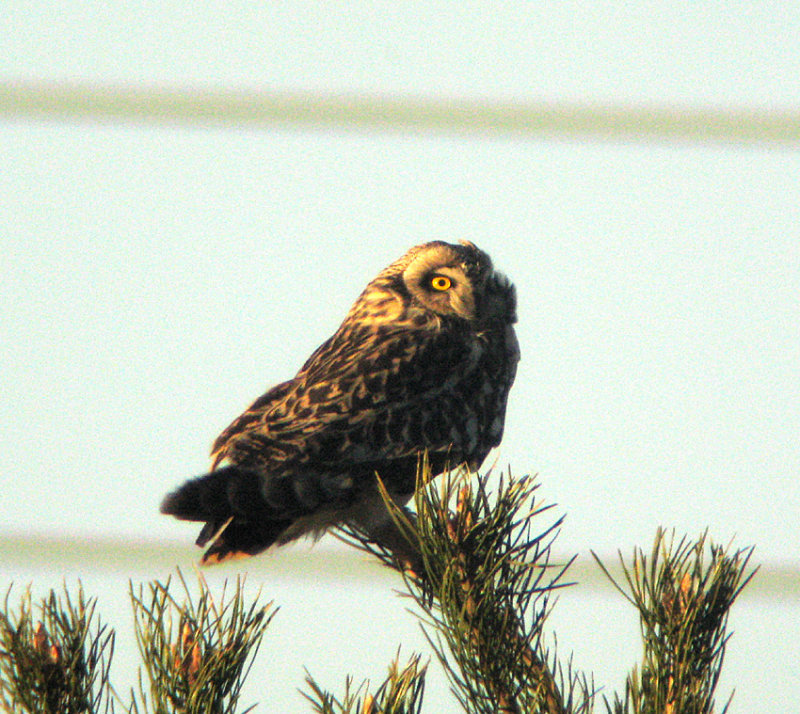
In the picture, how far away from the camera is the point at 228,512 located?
183 cm

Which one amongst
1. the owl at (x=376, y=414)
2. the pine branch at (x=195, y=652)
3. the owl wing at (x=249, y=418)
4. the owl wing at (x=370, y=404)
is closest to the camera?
the pine branch at (x=195, y=652)

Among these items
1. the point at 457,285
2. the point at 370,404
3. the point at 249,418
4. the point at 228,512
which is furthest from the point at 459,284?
the point at 228,512

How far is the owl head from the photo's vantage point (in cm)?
278

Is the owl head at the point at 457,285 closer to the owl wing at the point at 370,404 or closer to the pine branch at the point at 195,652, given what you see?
the owl wing at the point at 370,404

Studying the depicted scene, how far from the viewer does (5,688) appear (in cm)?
127

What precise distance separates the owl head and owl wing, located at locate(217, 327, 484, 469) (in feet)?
0.30

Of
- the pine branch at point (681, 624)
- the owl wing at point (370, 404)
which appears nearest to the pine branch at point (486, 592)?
the pine branch at point (681, 624)

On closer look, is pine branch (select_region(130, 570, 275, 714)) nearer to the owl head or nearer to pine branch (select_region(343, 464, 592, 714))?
pine branch (select_region(343, 464, 592, 714))

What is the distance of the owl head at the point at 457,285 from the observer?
9.12 ft

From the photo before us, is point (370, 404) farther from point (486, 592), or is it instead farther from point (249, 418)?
point (486, 592)

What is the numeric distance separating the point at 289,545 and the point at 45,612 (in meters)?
1.07

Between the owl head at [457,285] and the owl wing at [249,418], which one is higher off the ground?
the owl head at [457,285]

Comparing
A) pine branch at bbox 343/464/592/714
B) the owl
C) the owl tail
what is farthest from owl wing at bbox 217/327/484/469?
pine branch at bbox 343/464/592/714

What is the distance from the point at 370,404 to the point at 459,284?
0.51 m
